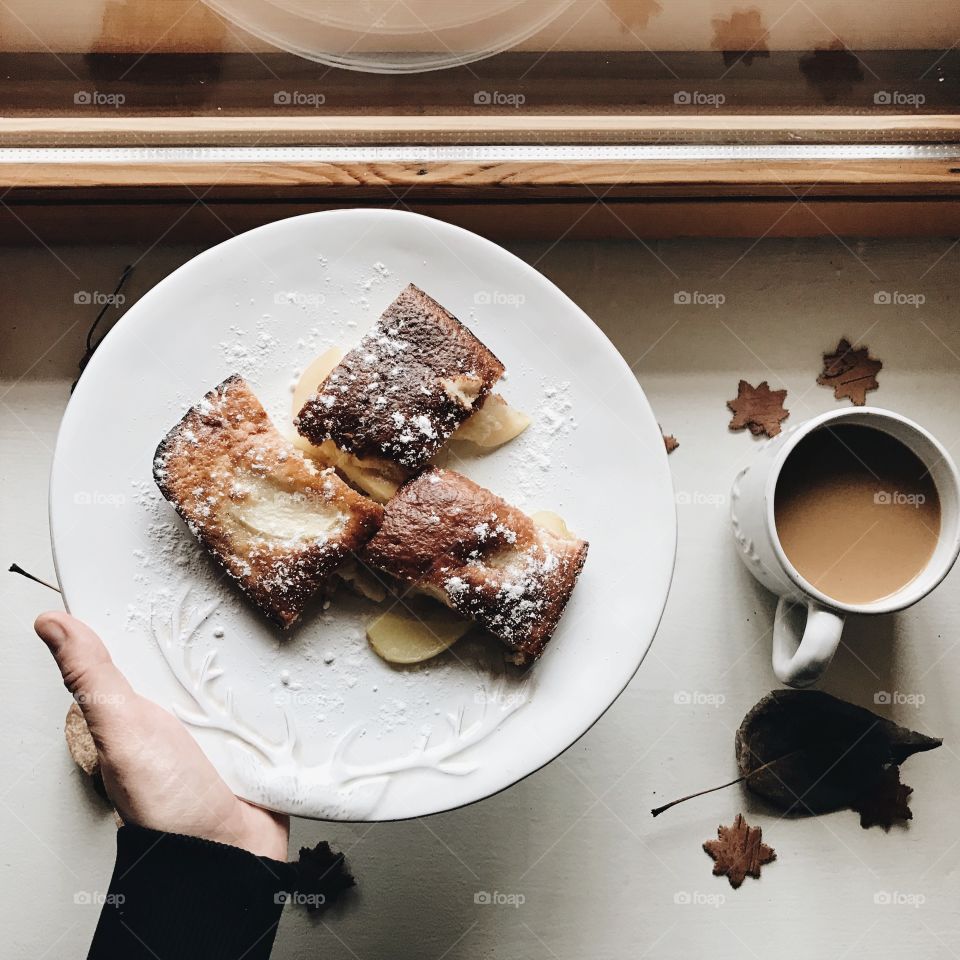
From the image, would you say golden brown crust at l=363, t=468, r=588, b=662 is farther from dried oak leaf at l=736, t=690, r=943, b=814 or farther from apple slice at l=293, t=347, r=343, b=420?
dried oak leaf at l=736, t=690, r=943, b=814

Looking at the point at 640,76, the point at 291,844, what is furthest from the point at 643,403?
the point at 291,844

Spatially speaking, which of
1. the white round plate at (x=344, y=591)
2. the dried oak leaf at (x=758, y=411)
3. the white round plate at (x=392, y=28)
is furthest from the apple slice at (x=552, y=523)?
the white round plate at (x=392, y=28)

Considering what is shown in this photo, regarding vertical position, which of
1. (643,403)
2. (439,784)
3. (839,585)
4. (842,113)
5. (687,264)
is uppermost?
(842,113)

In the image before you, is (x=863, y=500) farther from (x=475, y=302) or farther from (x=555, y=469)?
(x=475, y=302)

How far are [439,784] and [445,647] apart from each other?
164 millimetres

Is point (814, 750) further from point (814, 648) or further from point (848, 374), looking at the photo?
point (848, 374)

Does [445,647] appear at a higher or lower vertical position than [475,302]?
lower

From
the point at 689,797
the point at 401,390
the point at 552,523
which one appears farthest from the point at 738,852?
the point at 401,390

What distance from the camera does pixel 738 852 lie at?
132cm

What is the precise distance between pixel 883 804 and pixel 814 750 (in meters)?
0.13

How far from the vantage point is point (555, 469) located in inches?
45.4

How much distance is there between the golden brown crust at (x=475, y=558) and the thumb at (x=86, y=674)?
0.33 meters

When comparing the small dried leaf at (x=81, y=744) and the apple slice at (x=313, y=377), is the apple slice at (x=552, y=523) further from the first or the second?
the small dried leaf at (x=81, y=744)

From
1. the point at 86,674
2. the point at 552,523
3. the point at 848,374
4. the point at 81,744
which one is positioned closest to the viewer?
the point at 86,674
